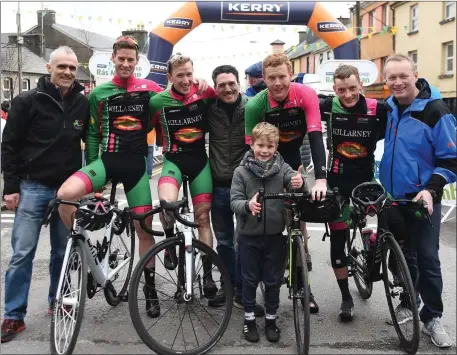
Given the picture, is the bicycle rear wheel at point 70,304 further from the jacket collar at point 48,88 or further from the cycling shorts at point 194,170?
the jacket collar at point 48,88

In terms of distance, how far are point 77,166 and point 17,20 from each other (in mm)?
16610

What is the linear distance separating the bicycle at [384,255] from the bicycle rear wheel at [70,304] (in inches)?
83.2

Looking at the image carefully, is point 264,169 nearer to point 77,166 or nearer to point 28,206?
point 77,166

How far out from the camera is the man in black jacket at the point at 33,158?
3688mm

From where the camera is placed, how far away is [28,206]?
3732 mm

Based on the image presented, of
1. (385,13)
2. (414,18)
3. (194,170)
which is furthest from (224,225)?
(385,13)

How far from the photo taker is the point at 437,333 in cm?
356

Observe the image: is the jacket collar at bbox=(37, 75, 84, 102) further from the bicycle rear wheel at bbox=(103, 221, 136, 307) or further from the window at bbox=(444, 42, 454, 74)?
the window at bbox=(444, 42, 454, 74)

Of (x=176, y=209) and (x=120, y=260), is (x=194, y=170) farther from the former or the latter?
(x=120, y=260)

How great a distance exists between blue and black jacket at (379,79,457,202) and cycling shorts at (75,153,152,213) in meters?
2.05

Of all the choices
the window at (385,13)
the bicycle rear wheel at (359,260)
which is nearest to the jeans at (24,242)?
the bicycle rear wheel at (359,260)

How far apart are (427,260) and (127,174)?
8.26 ft

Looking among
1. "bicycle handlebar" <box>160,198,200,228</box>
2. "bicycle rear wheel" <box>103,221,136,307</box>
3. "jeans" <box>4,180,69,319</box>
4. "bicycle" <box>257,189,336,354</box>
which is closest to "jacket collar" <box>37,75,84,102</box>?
"jeans" <box>4,180,69,319</box>

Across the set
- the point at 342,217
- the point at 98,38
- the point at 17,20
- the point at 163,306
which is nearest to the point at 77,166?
the point at 163,306
